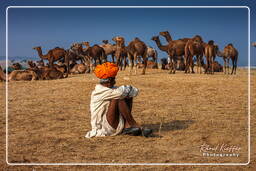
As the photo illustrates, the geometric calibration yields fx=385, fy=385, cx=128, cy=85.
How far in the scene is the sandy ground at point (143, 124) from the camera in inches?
224

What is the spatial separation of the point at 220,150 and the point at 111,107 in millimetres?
1965

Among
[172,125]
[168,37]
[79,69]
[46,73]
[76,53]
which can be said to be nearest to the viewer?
[172,125]

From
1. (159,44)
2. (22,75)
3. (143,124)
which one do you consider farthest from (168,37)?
(143,124)

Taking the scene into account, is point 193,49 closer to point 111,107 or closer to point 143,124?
point 143,124

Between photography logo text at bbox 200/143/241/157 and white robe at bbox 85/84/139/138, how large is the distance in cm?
152

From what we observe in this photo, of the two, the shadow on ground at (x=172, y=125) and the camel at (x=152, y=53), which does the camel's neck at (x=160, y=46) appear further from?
the shadow on ground at (x=172, y=125)

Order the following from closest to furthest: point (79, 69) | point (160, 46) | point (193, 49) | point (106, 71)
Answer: point (106, 71) → point (193, 49) → point (160, 46) → point (79, 69)

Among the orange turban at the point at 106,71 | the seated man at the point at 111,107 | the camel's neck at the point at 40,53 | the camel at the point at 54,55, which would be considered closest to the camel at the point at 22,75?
the camel at the point at 54,55

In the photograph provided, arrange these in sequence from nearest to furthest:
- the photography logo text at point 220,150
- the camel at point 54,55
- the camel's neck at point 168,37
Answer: the photography logo text at point 220,150 < the camel at point 54,55 < the camel's neck at point 168,37

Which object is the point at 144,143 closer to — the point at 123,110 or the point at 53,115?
the point at 123,110

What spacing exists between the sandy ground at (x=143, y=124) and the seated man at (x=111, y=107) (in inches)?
7.9

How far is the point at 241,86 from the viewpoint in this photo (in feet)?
47.5

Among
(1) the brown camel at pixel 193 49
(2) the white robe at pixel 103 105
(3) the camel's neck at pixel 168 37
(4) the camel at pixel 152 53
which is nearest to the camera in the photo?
(2) the white robe at pixel 103 105

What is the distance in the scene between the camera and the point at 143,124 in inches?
326
